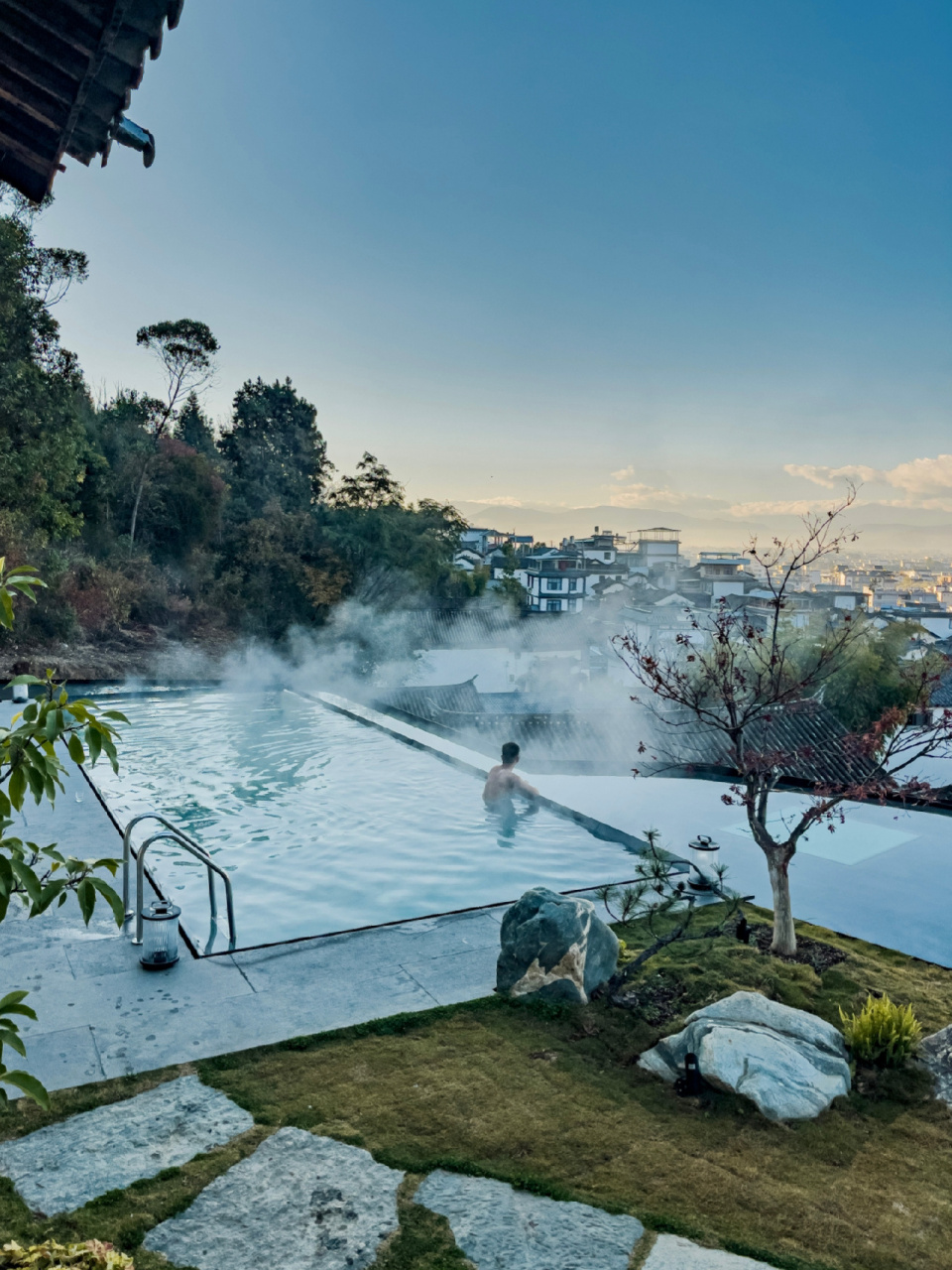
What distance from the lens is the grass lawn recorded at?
2422 millimetres

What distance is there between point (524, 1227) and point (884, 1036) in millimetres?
1831

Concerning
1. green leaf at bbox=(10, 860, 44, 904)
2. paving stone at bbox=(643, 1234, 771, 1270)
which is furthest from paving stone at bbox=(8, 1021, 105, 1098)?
green leaf at bbox=(10, 860, 44, 904)

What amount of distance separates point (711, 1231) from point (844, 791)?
7.14 ft

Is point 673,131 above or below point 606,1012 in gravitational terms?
above

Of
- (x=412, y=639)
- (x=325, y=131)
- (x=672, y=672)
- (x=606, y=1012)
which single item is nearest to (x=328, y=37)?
(x=325, y=131)

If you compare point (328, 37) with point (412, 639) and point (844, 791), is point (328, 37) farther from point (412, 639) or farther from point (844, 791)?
point (844, 791)

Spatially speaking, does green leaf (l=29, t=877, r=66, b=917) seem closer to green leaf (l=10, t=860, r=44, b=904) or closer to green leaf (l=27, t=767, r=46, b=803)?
green leaf (l=10, t=860, r=44, b=904)

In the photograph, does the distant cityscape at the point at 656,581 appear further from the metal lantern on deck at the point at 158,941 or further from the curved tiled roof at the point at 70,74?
the curved tiled roof at the point at 70,74

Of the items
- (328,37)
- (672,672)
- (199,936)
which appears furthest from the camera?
(328,37)

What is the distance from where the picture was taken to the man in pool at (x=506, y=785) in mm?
7852

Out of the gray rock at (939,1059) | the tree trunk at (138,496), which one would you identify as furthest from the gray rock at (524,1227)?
the tree trunk at (138,496)

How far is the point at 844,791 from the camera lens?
160 inches

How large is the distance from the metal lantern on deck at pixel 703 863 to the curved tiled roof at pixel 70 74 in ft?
15.7

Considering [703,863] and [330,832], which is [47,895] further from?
[330,832]
